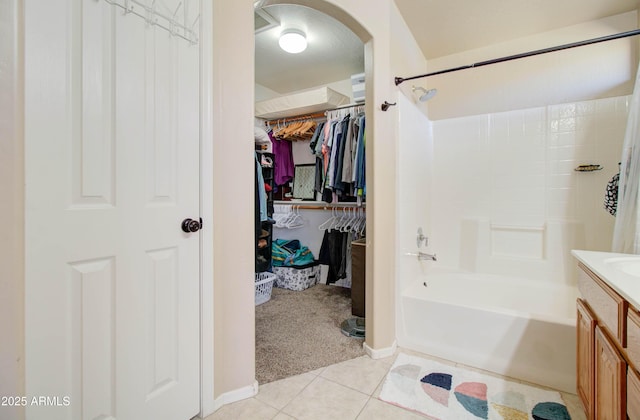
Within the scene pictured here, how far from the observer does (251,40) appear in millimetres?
1428

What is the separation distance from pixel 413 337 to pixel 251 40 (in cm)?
206

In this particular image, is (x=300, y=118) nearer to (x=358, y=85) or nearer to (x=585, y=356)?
(x=358, y=85)

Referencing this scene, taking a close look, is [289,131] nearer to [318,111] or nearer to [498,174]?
[318,111]

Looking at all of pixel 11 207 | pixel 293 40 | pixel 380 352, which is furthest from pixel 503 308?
pixel 293 40

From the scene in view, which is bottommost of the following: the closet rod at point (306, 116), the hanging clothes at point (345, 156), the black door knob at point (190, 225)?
the black door knob at point (190, 225)

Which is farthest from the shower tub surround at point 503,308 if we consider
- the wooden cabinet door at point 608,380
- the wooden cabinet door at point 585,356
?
the wooden cabinet door at point 608,380

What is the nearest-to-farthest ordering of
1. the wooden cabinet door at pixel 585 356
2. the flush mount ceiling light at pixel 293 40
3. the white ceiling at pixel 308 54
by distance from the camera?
1. the wooden cabinet door at pixel 585 356
2. the white ceiling at pixel 308 54
3. the flush mount ceiling light at pixel 293 40

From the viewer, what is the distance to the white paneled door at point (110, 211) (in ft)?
2.74

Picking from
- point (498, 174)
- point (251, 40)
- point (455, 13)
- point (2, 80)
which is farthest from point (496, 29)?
point (2, 80)

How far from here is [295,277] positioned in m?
3.18

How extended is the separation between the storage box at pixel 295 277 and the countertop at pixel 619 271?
7.77 ft

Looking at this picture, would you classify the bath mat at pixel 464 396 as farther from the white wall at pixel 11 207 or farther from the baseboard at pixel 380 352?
the white wall at pixel 11 207

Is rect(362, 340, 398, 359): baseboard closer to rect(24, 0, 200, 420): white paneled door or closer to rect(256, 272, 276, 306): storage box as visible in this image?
rect(24, 0, 200, 420): white paneled door

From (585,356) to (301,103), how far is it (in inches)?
113
